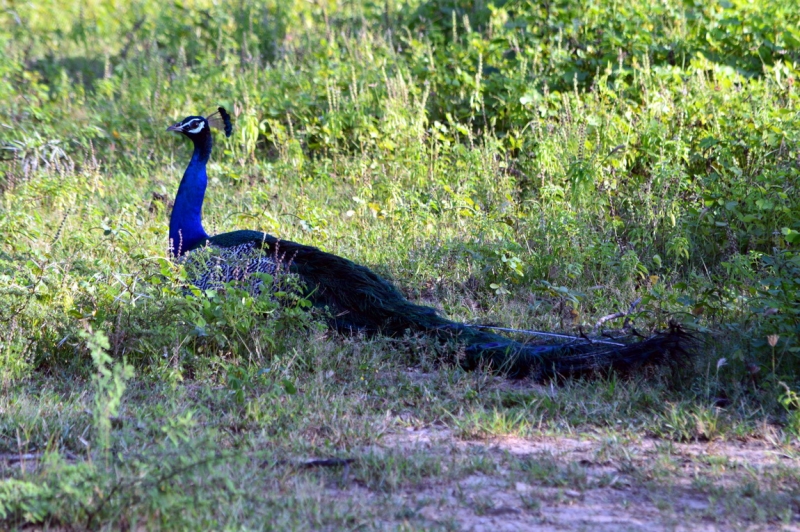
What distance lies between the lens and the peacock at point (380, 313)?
4.13 metres

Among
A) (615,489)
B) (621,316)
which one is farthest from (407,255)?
(615,489)

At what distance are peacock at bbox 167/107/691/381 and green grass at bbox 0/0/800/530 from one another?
11 centimetres

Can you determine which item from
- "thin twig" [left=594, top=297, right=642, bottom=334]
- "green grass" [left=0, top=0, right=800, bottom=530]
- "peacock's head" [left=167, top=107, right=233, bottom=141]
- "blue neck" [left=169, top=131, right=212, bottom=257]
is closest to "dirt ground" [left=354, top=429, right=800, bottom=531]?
"green grass" [left=0, top=0, right=800, bottom=530]

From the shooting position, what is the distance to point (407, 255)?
5816 millimetres

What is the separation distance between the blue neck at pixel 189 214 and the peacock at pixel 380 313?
0.05ft

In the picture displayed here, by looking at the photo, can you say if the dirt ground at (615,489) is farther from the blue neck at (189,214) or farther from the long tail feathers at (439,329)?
the blue neck at (189,214)

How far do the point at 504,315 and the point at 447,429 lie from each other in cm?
136

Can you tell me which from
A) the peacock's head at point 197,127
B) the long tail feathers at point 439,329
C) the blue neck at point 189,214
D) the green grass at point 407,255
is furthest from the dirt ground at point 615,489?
the peacock's head at point 197,127

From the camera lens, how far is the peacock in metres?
4.13

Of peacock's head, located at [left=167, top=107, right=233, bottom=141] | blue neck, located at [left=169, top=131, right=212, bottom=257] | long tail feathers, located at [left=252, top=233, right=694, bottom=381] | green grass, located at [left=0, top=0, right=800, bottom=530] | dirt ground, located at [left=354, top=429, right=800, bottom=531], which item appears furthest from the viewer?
peacock's head, located at [left=167, top=107, right=233, bottom=141]

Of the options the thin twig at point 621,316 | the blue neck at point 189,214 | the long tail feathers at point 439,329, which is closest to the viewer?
the long tail feathers at point 439,329

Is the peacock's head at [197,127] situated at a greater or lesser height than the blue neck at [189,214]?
greater

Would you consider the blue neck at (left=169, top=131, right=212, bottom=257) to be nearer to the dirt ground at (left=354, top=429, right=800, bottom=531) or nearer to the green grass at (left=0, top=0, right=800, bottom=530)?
the green grass at (left=0, top=0, right=800, bottom=530)

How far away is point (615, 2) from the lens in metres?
7.76
